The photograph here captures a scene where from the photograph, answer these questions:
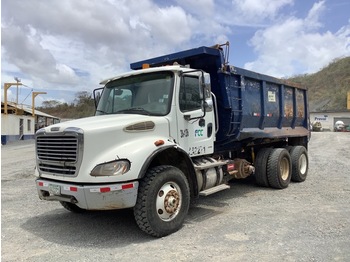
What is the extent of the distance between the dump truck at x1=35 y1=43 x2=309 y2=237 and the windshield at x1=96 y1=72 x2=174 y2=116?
19mm

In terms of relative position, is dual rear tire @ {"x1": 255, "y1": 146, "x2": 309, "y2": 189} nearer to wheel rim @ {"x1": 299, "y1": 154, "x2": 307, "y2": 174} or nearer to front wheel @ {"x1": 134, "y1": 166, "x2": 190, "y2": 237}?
wheel rim @ {"x1": 299, "y1": 154, "x2": 307, "y2": 174}

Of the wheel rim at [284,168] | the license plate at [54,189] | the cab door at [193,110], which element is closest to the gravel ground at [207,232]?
the license plate at [54,189]

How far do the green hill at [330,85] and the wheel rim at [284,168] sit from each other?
63.6 m

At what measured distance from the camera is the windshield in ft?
19.3

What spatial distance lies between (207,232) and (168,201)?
0.76m

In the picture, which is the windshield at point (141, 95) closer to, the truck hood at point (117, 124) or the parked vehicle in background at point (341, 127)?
the truck hood at point (117, 124)

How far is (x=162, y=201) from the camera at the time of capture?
5.27 metres

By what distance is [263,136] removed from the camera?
847 centimetres

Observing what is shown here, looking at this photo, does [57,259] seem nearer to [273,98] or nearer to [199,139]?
[199,139]

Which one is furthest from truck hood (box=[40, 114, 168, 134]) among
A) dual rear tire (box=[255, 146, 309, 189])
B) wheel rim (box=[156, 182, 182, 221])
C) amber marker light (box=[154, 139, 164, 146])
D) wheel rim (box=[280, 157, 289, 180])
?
wheel rim (box=[280, 157, 289, 180])

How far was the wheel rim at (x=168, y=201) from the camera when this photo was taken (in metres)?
5.26

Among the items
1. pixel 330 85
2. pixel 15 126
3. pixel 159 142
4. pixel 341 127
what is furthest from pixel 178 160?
pixel 330 85

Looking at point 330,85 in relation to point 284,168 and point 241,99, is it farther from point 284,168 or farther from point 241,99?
point 241,99

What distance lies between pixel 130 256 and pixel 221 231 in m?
1.57
